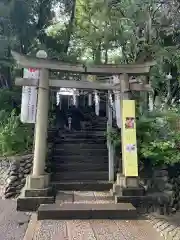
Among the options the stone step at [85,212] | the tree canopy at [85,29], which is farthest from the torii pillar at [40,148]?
the tree canopy at [85,29]

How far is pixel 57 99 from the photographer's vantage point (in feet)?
55.8

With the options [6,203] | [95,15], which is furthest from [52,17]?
[6,203]

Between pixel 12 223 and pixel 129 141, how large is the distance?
11.8ft

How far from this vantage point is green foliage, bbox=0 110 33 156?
10055 mm

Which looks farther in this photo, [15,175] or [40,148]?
[15,175]

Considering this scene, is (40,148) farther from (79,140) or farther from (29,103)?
(79,140)

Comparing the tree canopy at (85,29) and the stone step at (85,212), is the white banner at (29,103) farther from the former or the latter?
the tree canopy at (85,29)

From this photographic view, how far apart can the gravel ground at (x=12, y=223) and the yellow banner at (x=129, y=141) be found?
9.32 feet

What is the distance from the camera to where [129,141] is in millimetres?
7730

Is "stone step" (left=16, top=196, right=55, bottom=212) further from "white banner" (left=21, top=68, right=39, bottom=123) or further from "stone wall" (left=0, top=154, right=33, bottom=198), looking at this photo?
"white banner" (left=21, top=68, right=39, bottom=123)

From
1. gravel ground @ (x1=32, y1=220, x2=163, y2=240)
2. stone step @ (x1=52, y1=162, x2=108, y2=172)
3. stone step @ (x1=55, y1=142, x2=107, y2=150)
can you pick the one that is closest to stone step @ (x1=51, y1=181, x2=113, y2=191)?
stone step @ (x1=52, y1=162, x2=108, y2=172)

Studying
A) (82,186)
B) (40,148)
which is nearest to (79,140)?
→ (82,186)

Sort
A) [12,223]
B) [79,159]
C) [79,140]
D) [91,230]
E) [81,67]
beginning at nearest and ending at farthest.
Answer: [91,230] < [12,223] < [81,67] < [79,159] < [79,140]

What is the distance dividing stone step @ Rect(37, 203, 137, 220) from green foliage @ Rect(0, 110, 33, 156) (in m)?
4.07
